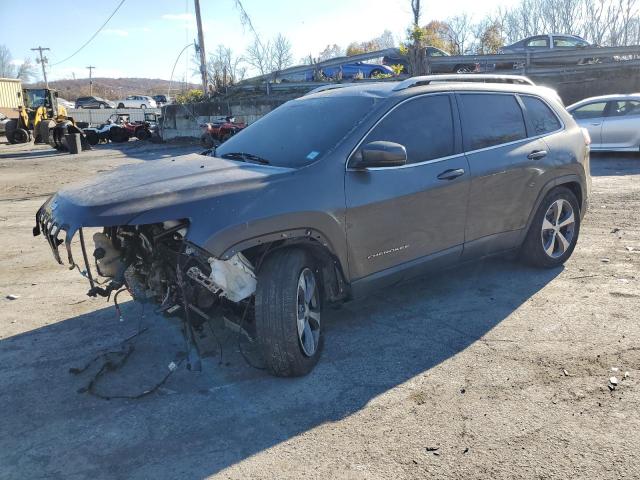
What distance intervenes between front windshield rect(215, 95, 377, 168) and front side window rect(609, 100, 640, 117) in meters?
10.9

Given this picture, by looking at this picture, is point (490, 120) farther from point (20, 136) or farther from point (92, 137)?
point (20, 136)

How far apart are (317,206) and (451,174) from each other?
53.5 inches

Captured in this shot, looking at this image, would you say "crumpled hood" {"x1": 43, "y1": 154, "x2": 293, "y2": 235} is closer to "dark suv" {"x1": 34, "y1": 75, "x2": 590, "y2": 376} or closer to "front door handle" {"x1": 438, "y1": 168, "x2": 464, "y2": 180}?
"dark suv" {"x1": 34, "y1": 75, "x2": 590, "y2": 376}

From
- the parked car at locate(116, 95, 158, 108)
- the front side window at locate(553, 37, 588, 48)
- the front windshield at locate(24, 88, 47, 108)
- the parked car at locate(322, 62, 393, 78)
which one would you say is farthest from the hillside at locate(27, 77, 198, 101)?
the front side window at locate(553, 37, 588, 48)

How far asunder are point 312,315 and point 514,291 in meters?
2.23

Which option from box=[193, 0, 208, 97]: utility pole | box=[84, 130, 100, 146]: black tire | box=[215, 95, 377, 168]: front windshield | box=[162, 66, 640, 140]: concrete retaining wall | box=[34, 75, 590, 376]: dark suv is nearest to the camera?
box=[34, 75, 590, 376]: dark suv

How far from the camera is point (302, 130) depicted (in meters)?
4.21

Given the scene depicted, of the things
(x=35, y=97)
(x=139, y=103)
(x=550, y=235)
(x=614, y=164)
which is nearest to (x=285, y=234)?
(x=550, y=235)

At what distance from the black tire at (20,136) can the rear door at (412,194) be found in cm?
3209

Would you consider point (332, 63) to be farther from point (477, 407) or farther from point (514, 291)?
point (477, 407)

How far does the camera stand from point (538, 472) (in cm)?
261

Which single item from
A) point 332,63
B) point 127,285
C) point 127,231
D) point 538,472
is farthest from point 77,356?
point 332,63

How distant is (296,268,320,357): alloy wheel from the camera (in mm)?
3520

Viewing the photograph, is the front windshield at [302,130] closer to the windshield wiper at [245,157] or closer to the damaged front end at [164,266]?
the windshield wiper at [245,157]
